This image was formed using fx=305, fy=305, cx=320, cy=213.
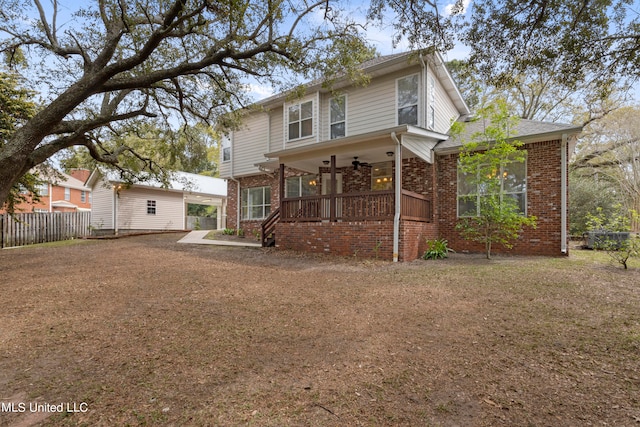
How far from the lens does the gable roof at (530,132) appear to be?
28.2 feet

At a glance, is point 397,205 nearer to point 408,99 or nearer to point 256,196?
point 408,99

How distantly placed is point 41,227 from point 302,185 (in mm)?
13047

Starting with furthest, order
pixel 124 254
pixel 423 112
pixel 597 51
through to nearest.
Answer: pixel 423 112 < pixel 124 254 < pixel 597 51

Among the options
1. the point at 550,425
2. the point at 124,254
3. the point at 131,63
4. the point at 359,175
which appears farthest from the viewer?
the point at 359,175

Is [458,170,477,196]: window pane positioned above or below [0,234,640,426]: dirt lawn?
above

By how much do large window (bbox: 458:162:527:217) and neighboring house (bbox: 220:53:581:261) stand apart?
44 millimetres

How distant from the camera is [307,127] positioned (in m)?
12.8

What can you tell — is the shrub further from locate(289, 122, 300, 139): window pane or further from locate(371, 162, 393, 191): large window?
locate(289, 122, 300, 139): window pane

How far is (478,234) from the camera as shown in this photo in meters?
9.27

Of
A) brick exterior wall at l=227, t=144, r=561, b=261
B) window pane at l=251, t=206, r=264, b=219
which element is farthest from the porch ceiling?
window pane at l=251, t=206, r=264, b=219

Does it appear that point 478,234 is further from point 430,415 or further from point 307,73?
point 430,415

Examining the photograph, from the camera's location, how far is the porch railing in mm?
8703

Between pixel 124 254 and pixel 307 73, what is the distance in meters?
7.53

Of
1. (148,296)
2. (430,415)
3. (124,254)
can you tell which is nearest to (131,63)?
(148,296)
